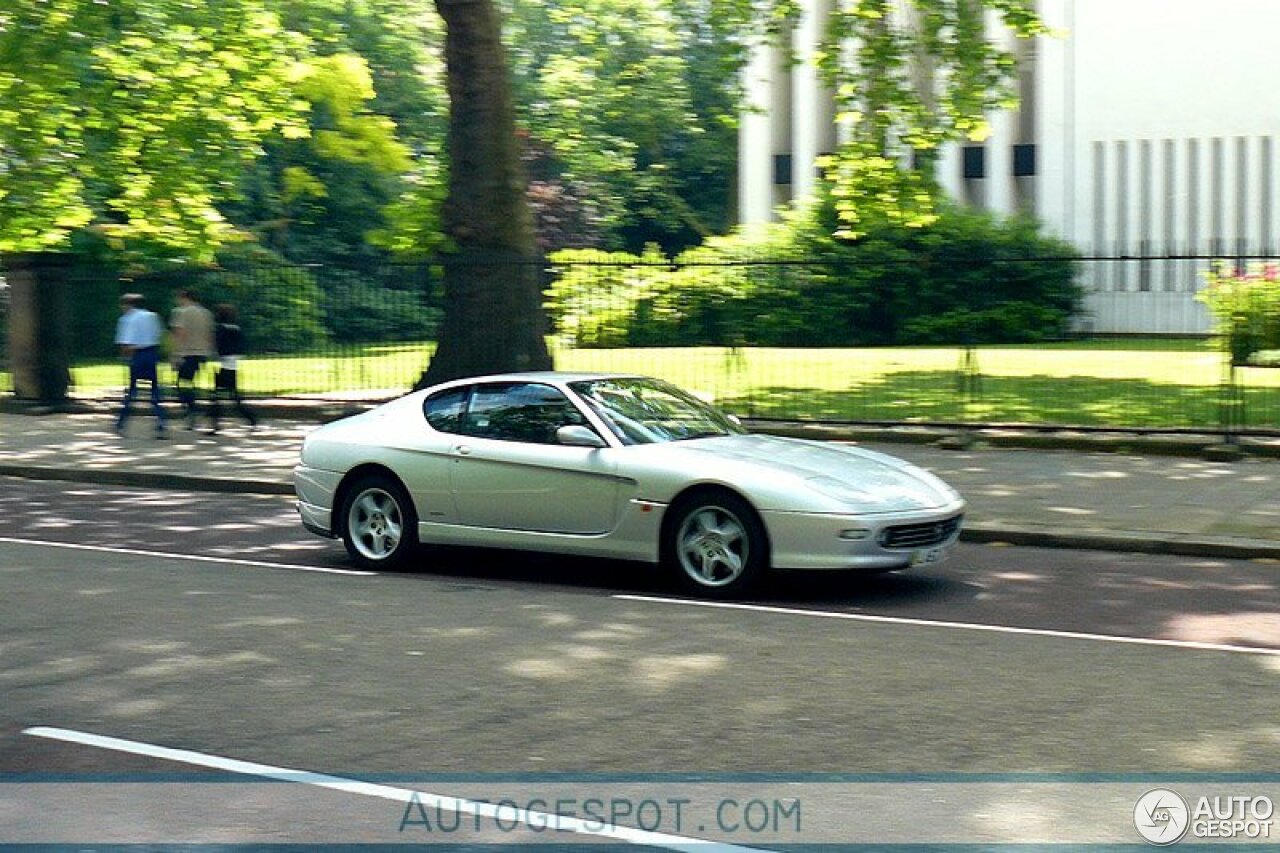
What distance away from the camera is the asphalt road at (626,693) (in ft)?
19.6

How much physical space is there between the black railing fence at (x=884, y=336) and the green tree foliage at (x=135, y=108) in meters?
5.37

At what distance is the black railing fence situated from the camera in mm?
18688

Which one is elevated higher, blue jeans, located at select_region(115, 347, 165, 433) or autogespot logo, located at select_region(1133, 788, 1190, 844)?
blue jeans, located at select_region(115, 347, 165, 433)

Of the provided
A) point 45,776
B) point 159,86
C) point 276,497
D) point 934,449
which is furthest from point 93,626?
point 159,86

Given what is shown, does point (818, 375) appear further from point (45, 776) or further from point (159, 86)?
point (45, 776)

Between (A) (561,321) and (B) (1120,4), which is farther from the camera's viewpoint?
(B) (1120,4)

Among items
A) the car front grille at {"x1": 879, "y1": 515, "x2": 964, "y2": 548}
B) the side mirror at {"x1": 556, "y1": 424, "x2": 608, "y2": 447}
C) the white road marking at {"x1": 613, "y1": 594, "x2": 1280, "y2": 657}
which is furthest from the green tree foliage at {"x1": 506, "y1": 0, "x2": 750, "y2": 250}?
the white road marking at {"x1": 613, "y1": 594, "x2": 1280, "y2": 657}

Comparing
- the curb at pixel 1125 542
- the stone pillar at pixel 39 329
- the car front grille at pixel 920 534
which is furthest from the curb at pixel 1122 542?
the stone pillar at pixel 39 329

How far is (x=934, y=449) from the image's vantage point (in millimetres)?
19047

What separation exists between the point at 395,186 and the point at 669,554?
Answer: 144 feet

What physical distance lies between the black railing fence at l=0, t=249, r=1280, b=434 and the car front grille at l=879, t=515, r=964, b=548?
8438mm

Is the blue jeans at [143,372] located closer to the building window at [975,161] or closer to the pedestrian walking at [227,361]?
the pedestrian walking at [227,361]

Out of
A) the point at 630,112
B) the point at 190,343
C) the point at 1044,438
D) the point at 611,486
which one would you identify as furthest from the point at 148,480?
the point at 630,112

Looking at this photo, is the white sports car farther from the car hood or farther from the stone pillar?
the stone pillar
